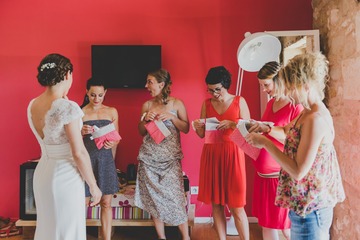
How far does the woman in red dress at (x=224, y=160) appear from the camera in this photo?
2.52 metres

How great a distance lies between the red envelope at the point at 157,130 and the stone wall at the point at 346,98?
1.26 meters

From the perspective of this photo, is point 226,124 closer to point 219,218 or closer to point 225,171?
point 225,171

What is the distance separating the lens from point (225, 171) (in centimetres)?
254

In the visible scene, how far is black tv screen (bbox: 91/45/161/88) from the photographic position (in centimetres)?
336

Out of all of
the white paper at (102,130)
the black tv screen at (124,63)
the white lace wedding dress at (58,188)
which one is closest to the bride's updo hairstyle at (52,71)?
the white lace wedding dress at (58,188)

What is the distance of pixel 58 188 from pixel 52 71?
613 mm

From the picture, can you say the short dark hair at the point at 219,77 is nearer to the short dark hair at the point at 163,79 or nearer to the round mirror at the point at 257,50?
the round mirror at the point at 257,50

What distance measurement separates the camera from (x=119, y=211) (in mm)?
3061

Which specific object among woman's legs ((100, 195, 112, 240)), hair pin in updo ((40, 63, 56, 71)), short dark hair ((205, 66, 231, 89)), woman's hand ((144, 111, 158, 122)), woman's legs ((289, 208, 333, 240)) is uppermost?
short dark hair ((205, 66, 231, 89))

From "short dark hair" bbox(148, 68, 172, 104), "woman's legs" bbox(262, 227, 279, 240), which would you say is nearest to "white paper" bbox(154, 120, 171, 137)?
"short dark hair" bbox(148, 68, 172, 104)

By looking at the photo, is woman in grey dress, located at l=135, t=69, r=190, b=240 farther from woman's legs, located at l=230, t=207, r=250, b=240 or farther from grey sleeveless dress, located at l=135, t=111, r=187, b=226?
woman's legs, located at l=230, t=207, r=250, b=240

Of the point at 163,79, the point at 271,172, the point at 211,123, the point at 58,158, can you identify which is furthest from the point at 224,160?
the point at 58,158

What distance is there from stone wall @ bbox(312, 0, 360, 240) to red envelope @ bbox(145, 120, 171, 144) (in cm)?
126

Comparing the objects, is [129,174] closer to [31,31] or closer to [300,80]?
[31,31]
